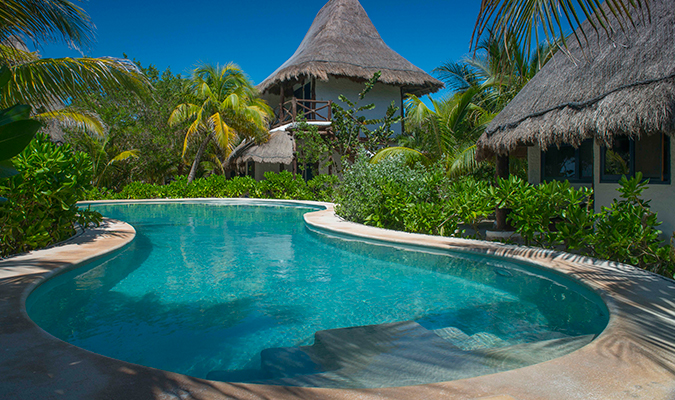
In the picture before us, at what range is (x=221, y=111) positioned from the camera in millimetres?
18594

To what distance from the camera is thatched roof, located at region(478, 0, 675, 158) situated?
5.04 metres

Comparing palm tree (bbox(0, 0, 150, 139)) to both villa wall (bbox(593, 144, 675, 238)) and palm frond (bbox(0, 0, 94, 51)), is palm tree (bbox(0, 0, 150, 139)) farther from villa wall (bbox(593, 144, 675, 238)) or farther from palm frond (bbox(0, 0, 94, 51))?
villa wall (bbox(593, 144, 675, 238))

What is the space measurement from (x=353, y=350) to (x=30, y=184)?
518 cm

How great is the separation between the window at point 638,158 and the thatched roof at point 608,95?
0.49 metres

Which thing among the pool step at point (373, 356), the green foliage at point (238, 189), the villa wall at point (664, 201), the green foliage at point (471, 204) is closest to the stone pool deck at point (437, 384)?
the pool step at point (373, 356)

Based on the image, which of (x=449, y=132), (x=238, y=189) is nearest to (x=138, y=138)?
(x=238, y=189)

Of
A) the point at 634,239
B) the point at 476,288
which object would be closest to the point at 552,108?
the point at 634,239

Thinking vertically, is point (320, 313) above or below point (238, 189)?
below

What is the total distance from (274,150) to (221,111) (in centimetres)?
287

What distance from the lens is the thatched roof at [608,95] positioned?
16.5 ft

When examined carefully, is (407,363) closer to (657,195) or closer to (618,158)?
(657,195)

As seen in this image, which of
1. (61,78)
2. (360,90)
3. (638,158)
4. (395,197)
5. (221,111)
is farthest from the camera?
(360,90)

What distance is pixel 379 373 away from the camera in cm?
260

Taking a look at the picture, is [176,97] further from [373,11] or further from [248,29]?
[373,11]
